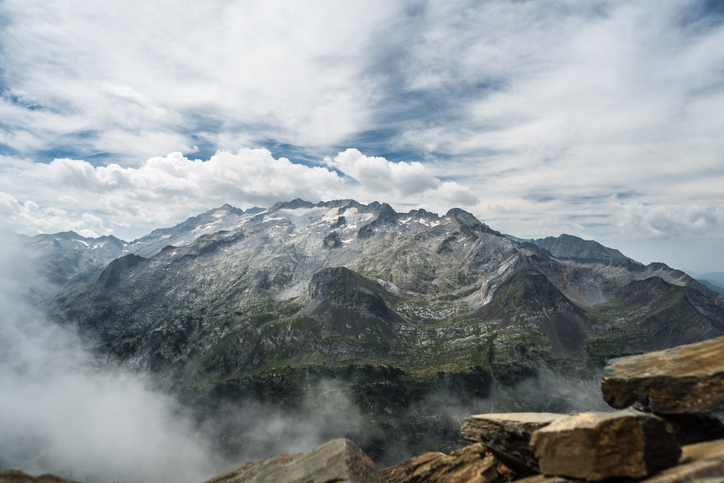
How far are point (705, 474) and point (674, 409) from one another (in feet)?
15.7

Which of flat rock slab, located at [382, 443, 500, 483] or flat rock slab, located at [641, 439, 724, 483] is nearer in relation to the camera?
flat rock slab, located at [641, 439, 724, 483]

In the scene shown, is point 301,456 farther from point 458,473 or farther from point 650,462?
point 650,462

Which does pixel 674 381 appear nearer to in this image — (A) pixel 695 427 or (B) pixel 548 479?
(A) pixel 695 427

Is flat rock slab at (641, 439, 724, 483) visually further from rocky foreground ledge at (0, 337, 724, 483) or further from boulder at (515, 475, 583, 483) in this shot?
boulder at (515, 475, 583, 483)

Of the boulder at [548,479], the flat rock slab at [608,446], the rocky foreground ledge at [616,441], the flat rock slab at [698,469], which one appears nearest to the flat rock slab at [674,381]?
the rocky foreground ledge at [616,441]

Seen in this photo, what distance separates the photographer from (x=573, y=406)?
19638cm

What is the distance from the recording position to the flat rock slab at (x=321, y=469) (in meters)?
16.8

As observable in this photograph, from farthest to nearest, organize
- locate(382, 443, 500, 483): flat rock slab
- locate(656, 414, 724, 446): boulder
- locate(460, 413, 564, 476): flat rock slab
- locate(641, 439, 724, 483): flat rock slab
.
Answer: locate(382, 443, 500, 483): flat rock slab < locate(460, 413, 564, 476): flat rock slab < locate(656, 414, 724, 446): boulder < locate(641, 439, 724, 483): flat rock slab

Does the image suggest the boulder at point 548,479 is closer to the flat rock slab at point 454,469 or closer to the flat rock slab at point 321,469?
the flat rock slab at point 454,469

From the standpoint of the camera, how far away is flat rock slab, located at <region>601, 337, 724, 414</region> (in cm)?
1319

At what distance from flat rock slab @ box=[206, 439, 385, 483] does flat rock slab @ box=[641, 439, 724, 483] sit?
46.8 feet

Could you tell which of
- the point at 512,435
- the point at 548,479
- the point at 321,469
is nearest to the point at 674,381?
the point at 548,479

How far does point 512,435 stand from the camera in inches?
702

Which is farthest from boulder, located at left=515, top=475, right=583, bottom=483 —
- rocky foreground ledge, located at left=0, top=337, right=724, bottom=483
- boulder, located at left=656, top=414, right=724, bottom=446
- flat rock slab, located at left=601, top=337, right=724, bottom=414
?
boulder, located at left=656, top=414, right=724, bottom=446
